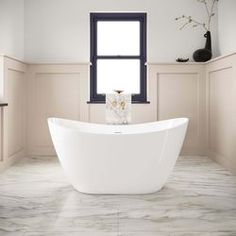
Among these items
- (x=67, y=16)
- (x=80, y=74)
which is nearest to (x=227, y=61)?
(x=80, y=74)

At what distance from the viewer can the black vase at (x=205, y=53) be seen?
4973 mm

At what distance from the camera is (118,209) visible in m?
2.71

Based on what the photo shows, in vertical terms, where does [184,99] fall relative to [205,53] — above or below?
below

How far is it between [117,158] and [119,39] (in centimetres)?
270

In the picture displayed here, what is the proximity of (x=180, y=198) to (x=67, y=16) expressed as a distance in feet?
10.4

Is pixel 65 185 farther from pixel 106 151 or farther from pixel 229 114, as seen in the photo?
pixel 229 114

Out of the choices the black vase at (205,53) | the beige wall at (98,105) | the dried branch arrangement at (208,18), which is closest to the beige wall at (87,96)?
the beige wall at (98,105)

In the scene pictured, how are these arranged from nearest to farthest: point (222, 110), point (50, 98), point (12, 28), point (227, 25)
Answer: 1. point (222, 110)
2. point (227, 25)
3. point (12, 28)
4. point (50, 98)

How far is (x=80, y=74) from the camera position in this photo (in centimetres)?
509

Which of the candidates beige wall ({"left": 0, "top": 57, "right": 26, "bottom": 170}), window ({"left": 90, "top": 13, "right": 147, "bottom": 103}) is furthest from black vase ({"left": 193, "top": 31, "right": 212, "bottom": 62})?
beige wall ({"left": 0, "top": 57, "right": 26, "bottom": 170})

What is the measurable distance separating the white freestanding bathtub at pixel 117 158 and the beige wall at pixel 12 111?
117cm

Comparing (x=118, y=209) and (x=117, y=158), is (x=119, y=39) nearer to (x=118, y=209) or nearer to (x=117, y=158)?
(x=117, y=158)

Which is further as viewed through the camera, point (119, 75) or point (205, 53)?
point (119, 75)

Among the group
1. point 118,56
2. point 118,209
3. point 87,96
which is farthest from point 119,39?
point 118,209
